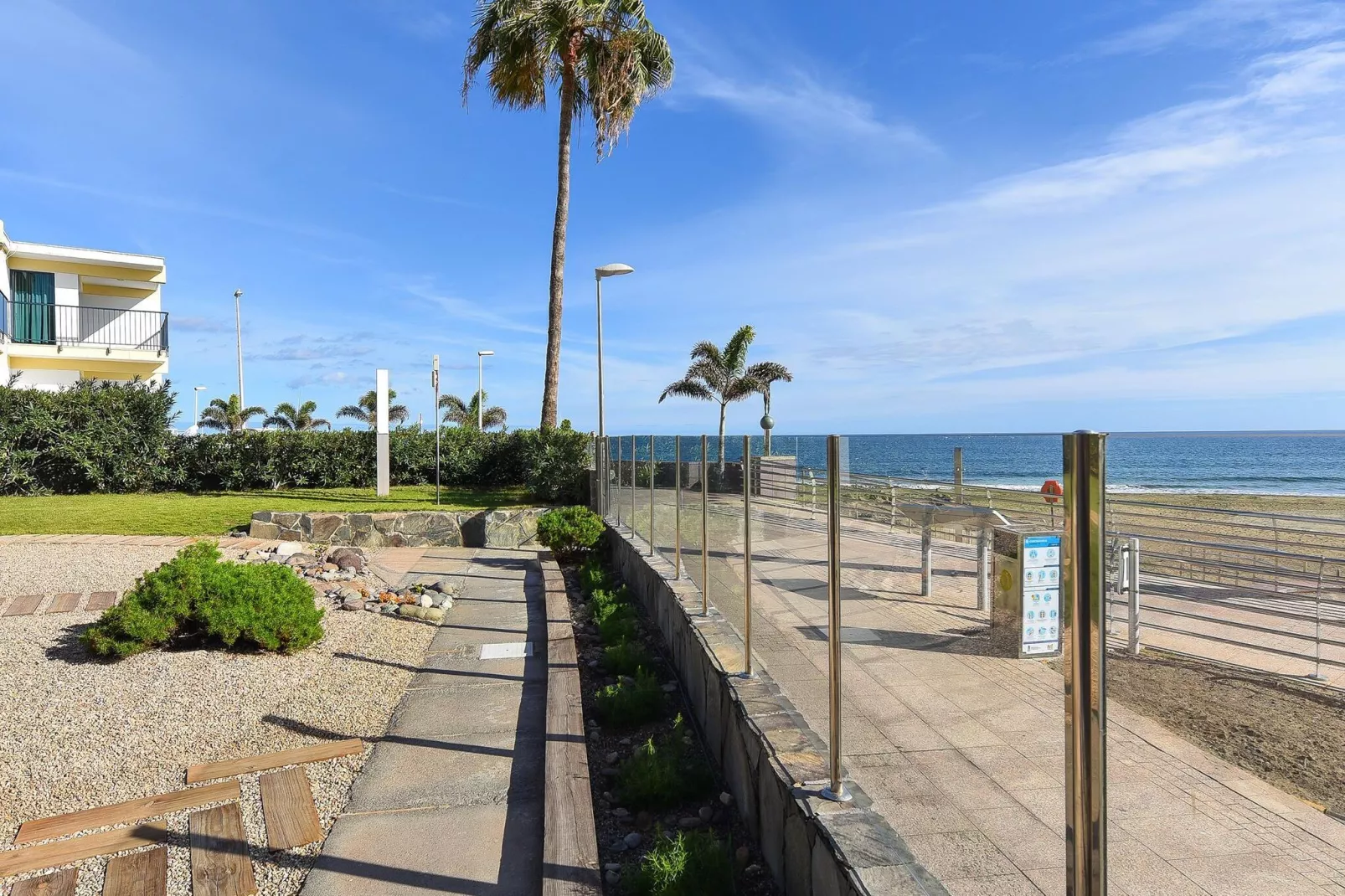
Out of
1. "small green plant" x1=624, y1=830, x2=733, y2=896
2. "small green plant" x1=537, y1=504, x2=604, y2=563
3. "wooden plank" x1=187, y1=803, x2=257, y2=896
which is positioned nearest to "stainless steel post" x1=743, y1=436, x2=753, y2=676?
"small green plant" x1=624, y1=830, x2=733, y2=896

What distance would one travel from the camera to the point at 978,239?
12938 millimetres

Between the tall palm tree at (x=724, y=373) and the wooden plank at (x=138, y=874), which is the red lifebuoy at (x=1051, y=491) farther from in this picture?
the tall palm tree at (x=724, y=373)

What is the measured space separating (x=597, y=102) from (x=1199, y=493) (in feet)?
61.8

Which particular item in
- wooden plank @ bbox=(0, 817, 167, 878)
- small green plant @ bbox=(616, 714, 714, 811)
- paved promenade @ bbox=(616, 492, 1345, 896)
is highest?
paved promenade @ bbox=(616, 492, 1345, 896)

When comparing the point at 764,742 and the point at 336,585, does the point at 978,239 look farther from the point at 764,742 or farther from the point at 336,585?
the point at 764,742

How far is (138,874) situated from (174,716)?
6.59 ft

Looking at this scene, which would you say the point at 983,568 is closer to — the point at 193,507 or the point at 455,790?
the point at 455,790

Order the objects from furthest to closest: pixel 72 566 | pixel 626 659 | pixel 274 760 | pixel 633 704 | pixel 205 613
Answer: pixel 72 566 < pixel 205 613 < pixel 626 659 < pixel 633 704 < pixel 274 760

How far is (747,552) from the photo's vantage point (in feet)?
13.4

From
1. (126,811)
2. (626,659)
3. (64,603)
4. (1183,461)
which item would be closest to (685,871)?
(1183,461)

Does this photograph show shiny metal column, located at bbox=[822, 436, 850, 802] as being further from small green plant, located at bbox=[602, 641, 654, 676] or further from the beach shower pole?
small green plant, located at bbox=[602, 641, 654, 676]

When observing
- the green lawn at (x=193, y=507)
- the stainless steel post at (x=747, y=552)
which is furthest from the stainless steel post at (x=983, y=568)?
the green lawn at (x=193, y=507)

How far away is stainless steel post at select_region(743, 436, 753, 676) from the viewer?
3.99m

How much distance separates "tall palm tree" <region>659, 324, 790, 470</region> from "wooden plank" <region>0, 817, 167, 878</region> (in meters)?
28.0
